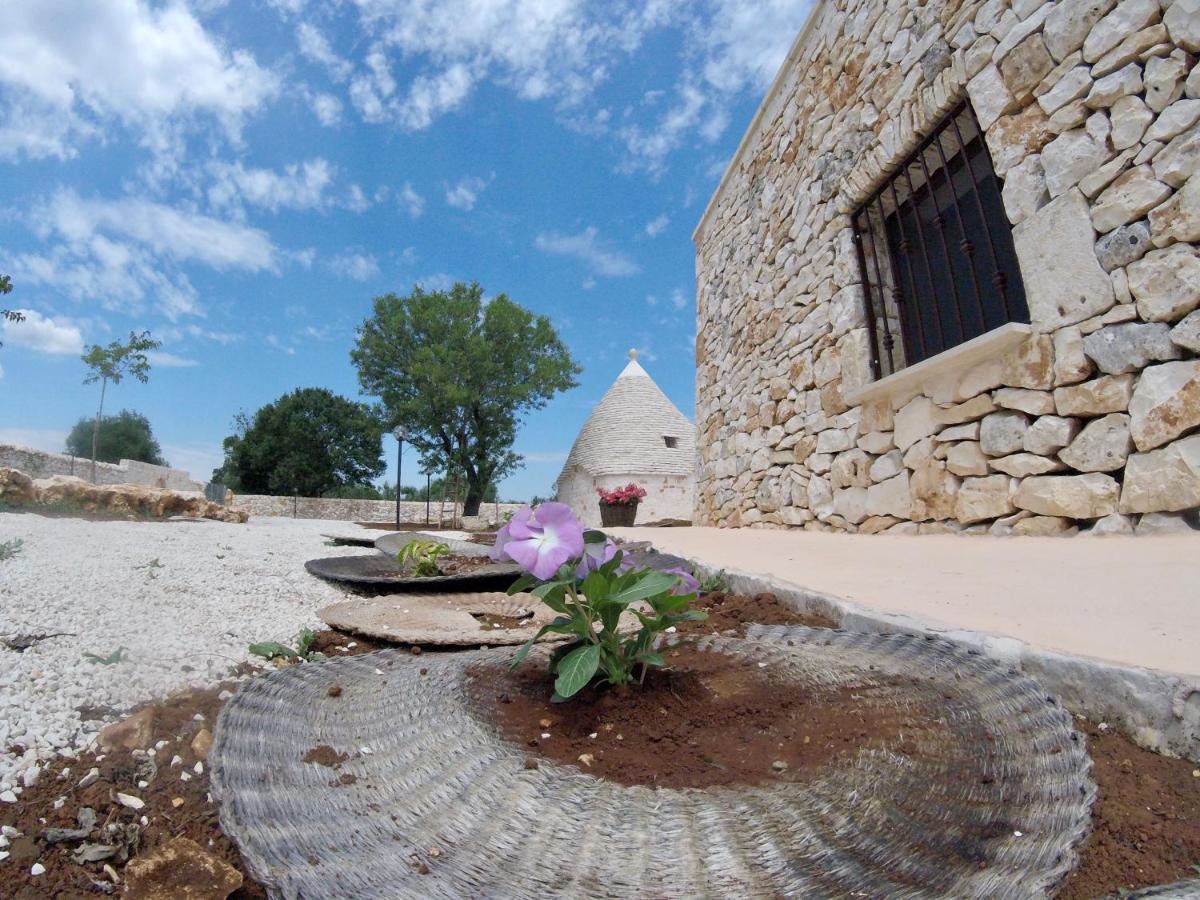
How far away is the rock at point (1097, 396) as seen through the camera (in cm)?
224

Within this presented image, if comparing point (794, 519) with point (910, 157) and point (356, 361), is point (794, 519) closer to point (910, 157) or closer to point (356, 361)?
point (910, 157)

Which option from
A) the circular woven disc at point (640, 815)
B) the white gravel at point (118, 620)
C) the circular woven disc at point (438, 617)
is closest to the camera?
the circular woven disc at point (640, 815)

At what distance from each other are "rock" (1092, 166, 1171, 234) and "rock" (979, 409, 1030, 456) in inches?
31.5

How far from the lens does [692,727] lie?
95 centimetres

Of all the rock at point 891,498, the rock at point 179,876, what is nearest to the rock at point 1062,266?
the rock at point 891,498

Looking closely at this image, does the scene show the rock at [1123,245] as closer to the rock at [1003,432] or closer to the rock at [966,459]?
the rock at [1003,432]

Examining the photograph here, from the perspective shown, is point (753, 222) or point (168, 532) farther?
point (753, 222)

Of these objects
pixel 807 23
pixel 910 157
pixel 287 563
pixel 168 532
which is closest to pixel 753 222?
pixel 807 23

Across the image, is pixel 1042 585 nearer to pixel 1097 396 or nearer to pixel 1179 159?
pixel 1097 396

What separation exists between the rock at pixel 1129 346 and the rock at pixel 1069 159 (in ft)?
2.18

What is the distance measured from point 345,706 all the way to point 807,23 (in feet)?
19.1

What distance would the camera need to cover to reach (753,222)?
231 inches

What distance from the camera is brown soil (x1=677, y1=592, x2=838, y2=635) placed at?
5.87 ft

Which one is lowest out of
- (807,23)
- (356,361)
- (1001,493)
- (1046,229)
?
(1001,493)
